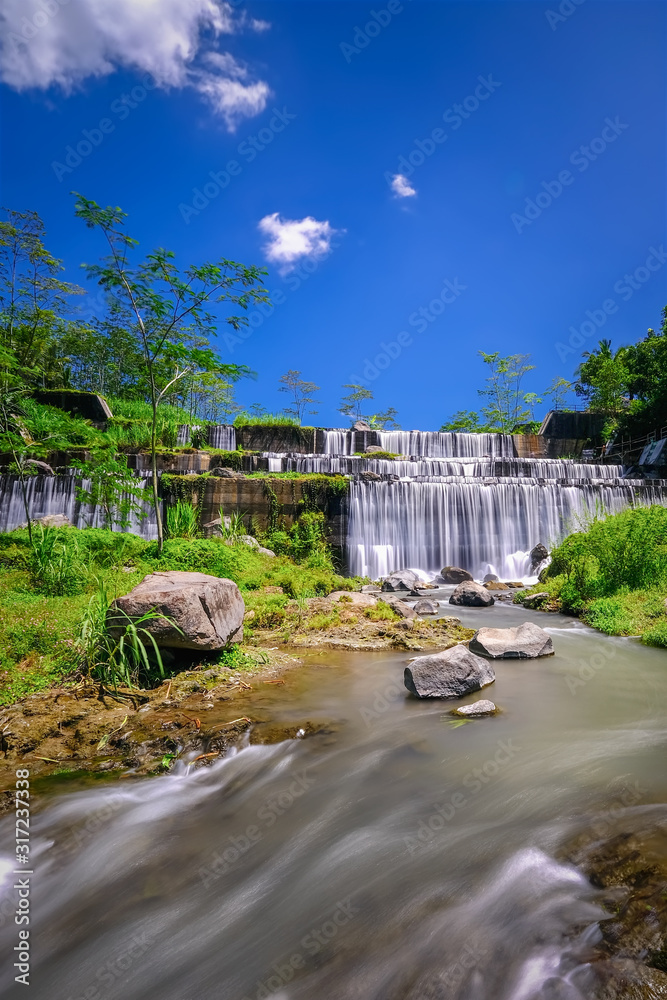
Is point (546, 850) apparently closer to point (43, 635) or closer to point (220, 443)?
point (43, 635)

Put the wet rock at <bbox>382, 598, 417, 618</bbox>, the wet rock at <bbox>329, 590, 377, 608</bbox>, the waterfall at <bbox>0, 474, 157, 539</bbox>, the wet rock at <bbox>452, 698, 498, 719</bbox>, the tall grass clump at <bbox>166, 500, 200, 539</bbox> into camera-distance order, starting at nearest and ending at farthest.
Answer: the wet rock at <bbox>452, 698, 498, 719</bbox> → the wet rock at <bbox>382, 598, 417, 618</bbox> → the wet rock at <bbox>329, 590, 377, 608</bbox> → the tall grass clump at <bbox>166, 500, 200, 539</bbox> → the waterfall at <bbox>0, 474, 157, 539</bbox>

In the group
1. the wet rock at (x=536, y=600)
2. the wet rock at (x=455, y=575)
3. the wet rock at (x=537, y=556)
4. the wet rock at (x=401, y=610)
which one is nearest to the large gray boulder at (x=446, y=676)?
the wet rock at (x=401, y=610)

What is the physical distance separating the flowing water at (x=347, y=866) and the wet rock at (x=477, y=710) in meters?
0.11

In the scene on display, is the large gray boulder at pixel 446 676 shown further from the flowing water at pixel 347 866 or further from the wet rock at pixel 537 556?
the wet rock at pixel 537 556

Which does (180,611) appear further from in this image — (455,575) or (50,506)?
(50,506)

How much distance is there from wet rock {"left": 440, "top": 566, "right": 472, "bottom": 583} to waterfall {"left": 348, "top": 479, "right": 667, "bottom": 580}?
1.01 meters

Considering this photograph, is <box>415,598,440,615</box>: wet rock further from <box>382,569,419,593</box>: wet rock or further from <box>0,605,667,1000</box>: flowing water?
<box>0,605,667,1000</box>: flowing water

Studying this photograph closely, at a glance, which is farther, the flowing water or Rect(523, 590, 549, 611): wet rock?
Rect(523, 590, 549, 611): wet rock

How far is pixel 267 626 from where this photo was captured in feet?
25.7

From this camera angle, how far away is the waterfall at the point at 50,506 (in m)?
14.6

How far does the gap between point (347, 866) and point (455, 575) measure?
509 inches

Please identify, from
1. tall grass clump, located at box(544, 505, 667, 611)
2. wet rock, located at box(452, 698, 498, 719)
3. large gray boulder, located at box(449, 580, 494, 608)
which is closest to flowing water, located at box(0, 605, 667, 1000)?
wet rock, located at box(452, 698, 498, 719)

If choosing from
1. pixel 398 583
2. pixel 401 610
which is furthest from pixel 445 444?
pixel 401 610

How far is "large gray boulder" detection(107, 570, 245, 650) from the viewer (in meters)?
4.77
